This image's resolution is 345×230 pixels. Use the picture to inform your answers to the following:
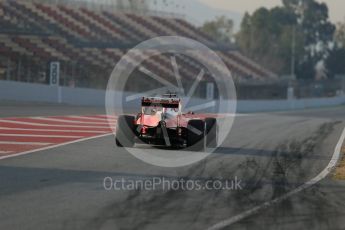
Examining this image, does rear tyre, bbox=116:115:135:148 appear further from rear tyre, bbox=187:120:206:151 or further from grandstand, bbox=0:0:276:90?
grandstand, bbox=0:0:276:90

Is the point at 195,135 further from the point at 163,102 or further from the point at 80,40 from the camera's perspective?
the point at 80,40

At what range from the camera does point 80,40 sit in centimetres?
4953

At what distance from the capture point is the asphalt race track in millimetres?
7547

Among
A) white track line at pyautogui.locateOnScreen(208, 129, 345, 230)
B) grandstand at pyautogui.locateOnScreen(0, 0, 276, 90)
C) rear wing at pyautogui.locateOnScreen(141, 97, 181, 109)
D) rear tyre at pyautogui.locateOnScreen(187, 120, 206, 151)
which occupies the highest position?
grandstand at pyautogui.locateOnScreen(0, 0, 276, 90)

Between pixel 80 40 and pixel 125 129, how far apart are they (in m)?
35.9

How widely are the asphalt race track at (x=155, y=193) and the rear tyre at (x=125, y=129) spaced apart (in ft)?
0.98

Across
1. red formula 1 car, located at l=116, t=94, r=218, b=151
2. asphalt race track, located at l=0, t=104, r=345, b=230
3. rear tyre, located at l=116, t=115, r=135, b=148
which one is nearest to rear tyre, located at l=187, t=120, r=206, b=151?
red formula 1 car, located at l=116, t=94, r=218, b=151

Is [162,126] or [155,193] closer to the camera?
[155,193]

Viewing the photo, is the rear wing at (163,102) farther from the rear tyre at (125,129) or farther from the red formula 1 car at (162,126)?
the rear tyre at (125,129)

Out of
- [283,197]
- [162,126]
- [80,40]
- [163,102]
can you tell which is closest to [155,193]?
[283,197]

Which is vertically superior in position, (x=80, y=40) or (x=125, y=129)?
(x=80, y=40)

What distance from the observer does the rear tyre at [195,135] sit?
567 inches

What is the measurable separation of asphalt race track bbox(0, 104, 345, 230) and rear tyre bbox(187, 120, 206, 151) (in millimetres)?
487

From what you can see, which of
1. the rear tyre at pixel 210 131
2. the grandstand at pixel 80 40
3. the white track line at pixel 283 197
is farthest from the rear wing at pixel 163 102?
the grandstand at pixel 80 40
